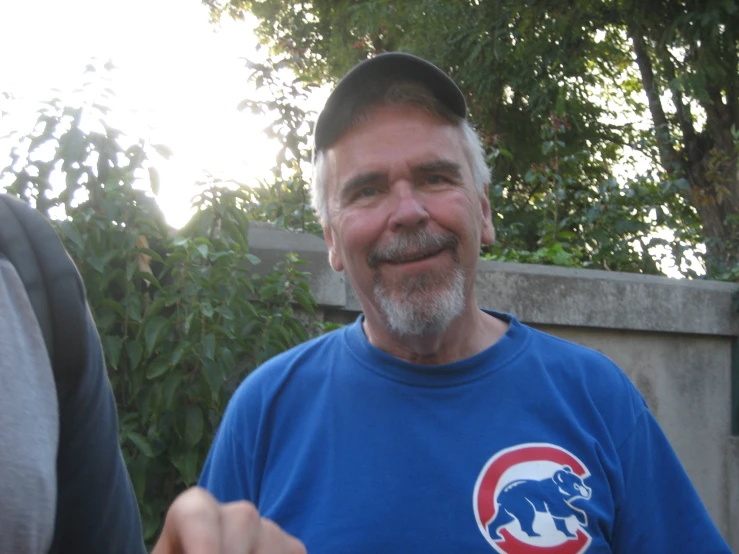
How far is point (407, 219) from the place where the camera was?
6.31 ft

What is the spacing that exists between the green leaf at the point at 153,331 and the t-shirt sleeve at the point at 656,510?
4.75ft

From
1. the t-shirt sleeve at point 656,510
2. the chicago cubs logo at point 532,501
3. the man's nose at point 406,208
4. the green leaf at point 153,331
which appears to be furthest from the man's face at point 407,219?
the green leaf at point 153,331

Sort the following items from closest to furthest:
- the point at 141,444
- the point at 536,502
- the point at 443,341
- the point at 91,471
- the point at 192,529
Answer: the point at 192,529 < the point at 91,471 < the point at 536,502 < the point at 443,341 < the point at 141,444

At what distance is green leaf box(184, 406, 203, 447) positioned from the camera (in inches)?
106

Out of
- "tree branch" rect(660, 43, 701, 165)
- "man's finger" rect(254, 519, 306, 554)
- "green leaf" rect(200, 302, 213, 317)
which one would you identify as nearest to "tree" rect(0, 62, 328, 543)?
"green leaf" rect(200, 302, 213, 317)

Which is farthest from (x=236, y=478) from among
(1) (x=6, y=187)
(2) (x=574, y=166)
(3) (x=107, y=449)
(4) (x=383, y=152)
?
(2) (x=574, y=166)

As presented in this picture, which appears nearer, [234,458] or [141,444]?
[234,458]

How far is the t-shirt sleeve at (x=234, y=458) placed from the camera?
1845 millimetres

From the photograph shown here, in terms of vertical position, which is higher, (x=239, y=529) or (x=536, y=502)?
(x=239, y=529)

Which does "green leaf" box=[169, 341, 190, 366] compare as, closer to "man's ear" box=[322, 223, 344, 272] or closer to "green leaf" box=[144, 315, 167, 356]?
"green leaf" box=[144, 315, 167, 356]

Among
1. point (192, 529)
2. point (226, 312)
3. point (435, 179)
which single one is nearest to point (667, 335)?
point (226, 312)

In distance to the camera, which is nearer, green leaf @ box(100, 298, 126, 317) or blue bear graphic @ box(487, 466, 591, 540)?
blue bear graphic @ box(487, 466, 591, 540)

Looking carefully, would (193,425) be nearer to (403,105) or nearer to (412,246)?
(412,246)

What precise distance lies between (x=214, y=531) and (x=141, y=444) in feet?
6.33
